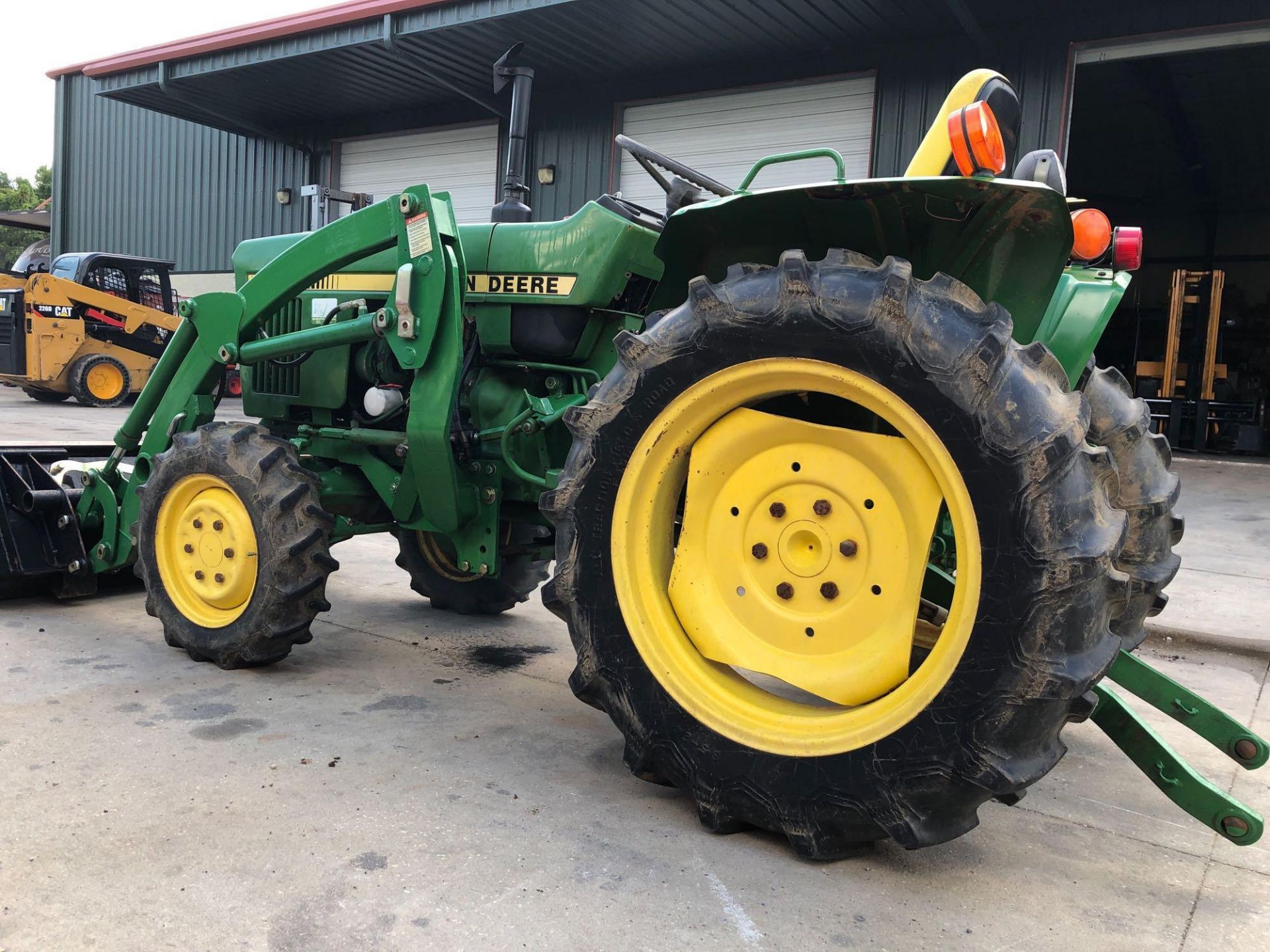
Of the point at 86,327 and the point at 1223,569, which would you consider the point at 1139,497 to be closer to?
the point at 1223,569

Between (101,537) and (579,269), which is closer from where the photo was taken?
(579,269)

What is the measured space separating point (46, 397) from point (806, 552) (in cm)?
1688

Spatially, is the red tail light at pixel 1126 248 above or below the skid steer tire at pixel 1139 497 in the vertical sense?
above

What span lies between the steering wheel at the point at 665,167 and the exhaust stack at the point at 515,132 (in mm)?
387

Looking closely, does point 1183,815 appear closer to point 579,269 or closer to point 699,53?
point 579,269

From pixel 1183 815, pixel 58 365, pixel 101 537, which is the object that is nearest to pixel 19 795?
pixel 101 537

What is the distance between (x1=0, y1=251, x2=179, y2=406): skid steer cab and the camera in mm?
14516

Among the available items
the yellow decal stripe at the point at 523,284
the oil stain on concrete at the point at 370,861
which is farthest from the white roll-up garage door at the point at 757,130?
the oil stain on concrete at the point at 370,861

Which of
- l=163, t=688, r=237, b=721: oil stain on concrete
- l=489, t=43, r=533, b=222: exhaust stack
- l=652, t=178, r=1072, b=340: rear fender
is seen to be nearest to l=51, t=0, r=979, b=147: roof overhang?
l=489, t=43, r=533, b=222: exhaust stack

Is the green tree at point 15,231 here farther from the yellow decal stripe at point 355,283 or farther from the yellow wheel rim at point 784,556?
the yellow wheel rim at point 784,556

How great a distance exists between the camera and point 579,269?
3.27 meters

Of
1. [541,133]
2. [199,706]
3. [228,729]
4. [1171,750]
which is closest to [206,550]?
[199,706]

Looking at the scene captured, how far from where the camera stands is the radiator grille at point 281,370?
3891 millimetres

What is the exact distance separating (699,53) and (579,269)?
28.7ft
